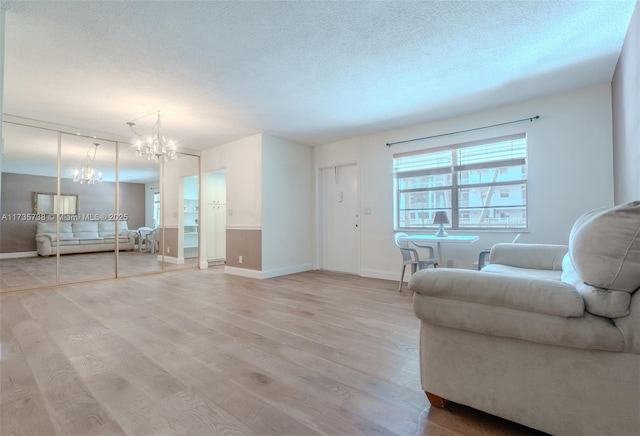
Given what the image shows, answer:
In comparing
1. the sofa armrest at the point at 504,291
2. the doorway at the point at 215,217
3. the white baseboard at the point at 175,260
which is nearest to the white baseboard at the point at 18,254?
the white baseboard at the point at 175,260

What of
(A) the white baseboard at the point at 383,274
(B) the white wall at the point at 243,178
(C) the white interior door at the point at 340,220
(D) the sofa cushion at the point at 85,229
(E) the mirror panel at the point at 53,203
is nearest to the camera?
(E) the mirror panel at the point at 53,203

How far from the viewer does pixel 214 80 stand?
10.2ft

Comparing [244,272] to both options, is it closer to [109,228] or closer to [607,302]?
[109,228]

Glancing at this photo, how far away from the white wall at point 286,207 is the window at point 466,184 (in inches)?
73.2

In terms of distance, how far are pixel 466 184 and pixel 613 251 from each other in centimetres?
325

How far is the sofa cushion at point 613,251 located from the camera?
1.08 meters

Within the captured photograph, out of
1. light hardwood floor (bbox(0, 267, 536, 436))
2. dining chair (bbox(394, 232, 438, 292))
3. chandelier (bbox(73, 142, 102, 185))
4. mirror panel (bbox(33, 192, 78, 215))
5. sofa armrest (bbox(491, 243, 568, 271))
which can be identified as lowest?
light hardwood floor (bbox(0, 267, 536, 436))

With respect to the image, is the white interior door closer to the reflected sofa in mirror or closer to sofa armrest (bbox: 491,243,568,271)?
sofa armrest (bbox: 491,243,568,271)

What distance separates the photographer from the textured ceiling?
2107mm

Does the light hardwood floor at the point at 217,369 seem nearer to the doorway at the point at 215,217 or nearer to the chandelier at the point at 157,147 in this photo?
the chandelier at the point at 157,147

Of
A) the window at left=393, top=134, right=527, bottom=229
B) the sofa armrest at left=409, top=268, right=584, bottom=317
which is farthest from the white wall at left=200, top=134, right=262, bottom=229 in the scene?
the sofa armrest at left=409, top=268, right=584, bottom=317

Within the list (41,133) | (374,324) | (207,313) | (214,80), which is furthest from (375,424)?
(41,133)

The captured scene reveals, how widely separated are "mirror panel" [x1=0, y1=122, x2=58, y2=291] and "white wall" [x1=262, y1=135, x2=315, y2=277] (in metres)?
3.28

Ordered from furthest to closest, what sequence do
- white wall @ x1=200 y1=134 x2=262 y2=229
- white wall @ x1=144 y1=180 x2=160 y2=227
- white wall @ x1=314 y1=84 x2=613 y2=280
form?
white wall @ x1=144 y1=180 x2=160 y2=227, white wall @ x1=200 y1=134 x2=262 y2=229, white wall @ x1=314 y1=84 x2=613 y2=280
